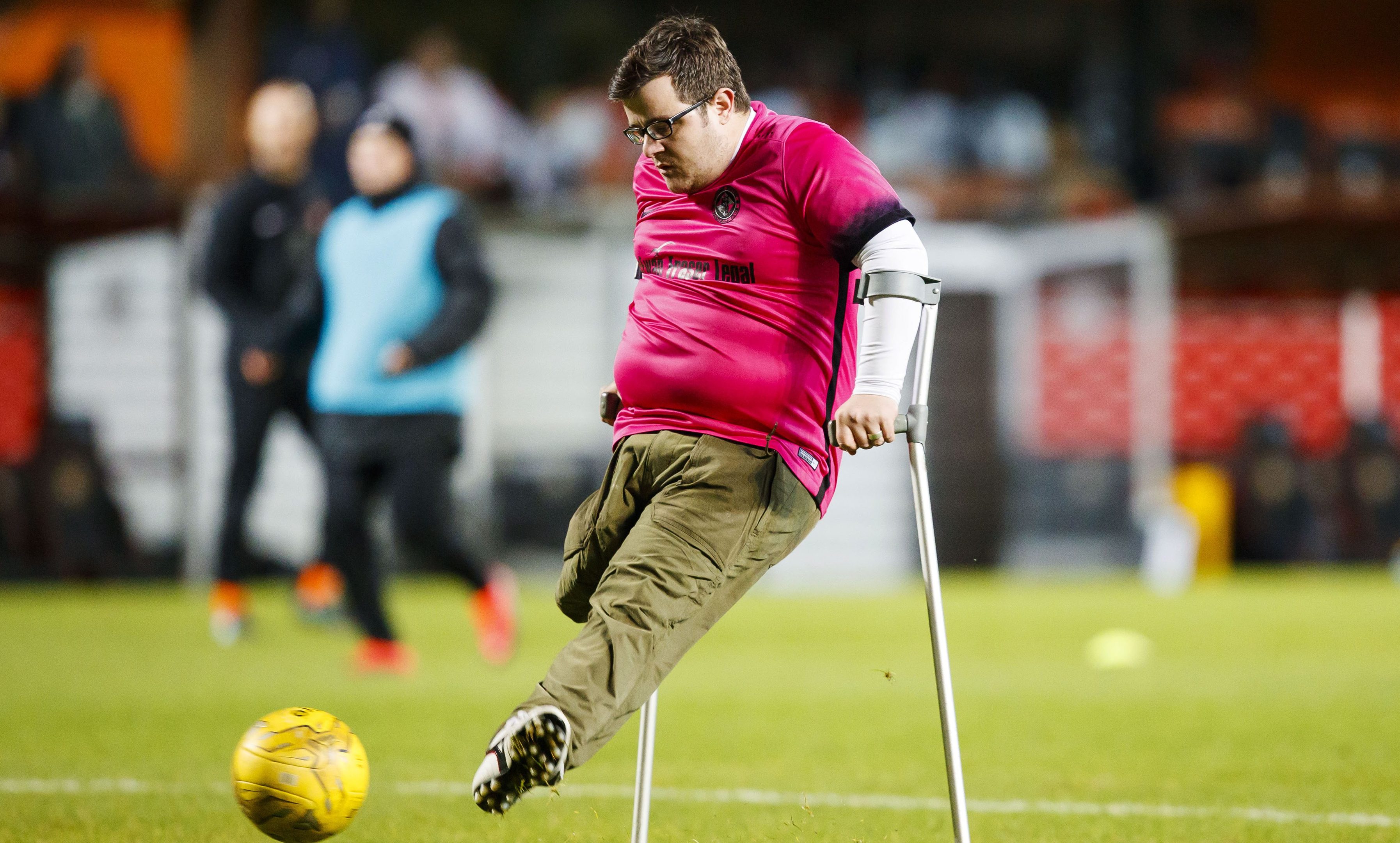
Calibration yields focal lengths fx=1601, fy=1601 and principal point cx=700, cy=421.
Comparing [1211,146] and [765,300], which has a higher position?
[1211,146]

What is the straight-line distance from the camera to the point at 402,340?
26.7ft

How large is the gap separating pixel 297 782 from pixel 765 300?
1.56m

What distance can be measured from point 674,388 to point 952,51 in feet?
64.7

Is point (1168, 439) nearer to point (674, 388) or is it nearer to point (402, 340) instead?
point (402, 340)

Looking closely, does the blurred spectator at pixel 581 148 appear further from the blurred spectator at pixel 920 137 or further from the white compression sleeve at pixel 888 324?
the white compression sleeve at pixel 888 324

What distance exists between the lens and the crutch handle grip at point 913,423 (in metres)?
3.45

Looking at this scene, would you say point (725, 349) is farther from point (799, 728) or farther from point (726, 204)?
point (799, 728)

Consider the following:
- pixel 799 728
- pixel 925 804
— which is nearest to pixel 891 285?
pixel 925 804

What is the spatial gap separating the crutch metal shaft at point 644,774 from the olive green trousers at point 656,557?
0.94ft

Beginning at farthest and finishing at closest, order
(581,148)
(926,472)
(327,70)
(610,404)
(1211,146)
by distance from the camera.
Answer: (1211,146) → (581,148) → (327,70) → (610,404) → (926,472)

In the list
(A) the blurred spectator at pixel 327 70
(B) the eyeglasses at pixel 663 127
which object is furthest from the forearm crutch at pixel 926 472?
(A) the blurred spectator at pixel 327 70

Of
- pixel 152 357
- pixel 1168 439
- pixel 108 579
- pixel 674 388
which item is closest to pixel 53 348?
pixel 152 357

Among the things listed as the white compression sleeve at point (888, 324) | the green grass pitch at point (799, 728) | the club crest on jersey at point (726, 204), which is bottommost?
the green grass pitch at point (799, 728)

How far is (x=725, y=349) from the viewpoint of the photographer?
3.65 meters
